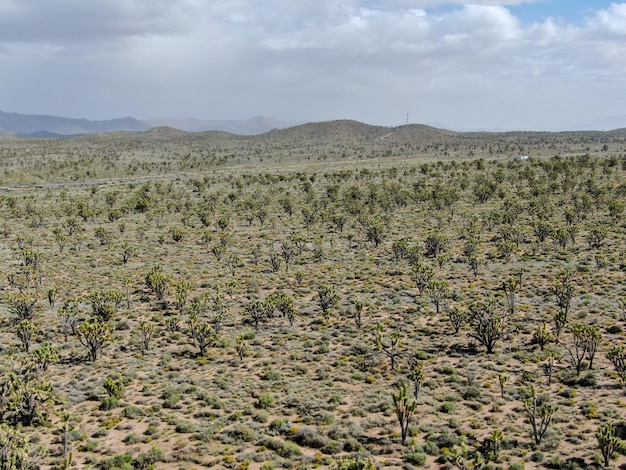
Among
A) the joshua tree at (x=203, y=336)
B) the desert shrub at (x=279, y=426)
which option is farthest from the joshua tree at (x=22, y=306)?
the desert shrub at (x=279, y=426)

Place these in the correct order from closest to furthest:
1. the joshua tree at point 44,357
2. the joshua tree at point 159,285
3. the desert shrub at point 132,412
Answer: the desert shrub at point 132,412, the joshua tree at point 44,357, the joshua tree at point 159,285

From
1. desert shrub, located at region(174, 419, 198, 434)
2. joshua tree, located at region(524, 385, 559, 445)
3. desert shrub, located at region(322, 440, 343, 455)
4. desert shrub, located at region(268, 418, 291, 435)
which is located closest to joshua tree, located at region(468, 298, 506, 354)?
joshua tree, located at region(524, 385, 559, 445)

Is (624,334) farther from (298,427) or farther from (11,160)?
(11,160)

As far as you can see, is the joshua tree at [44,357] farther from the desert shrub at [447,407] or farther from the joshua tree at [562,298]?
the joshua tree at [562,298]

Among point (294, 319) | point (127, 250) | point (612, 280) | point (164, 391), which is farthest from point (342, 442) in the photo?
point (127, 250)

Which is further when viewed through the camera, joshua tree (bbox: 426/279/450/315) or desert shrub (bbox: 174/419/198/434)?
joshua tree (bbox: 426/279/450/315)

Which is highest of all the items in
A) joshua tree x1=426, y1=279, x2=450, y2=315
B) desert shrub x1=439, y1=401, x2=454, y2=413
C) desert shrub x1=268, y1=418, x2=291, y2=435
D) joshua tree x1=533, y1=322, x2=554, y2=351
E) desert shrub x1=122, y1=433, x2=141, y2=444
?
joshua tree x1=426, y1=279, x2=450, y2=315

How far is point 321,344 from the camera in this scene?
113 feet

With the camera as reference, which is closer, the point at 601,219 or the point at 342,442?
the point at 342,442

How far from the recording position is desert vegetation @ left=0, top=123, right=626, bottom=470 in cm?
2234

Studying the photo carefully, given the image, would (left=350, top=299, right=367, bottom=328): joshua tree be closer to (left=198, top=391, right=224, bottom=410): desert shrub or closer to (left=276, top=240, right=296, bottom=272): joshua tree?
(left=198, top=391, right=224, bottom=410): desert shrub

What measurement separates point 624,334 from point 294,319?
83.2ft

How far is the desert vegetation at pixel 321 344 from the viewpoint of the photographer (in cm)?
2234

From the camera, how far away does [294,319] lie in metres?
39.8
